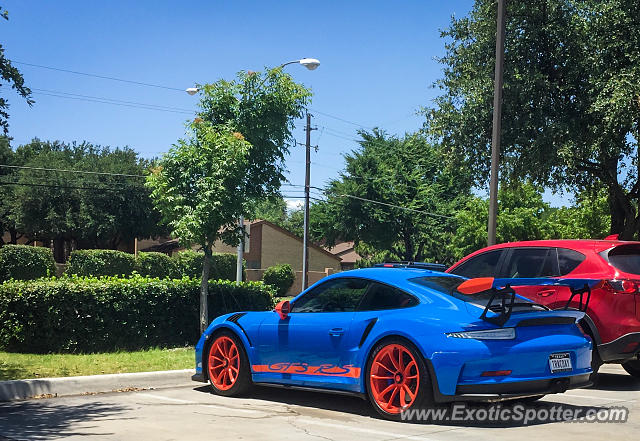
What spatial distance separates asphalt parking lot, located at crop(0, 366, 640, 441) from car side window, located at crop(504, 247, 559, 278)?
1.66 meters

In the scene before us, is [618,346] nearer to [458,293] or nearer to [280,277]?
[458,293]

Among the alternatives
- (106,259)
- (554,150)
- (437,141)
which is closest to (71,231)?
(106,259)

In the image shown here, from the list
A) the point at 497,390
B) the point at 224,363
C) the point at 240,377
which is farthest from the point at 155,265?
the point at 497,390

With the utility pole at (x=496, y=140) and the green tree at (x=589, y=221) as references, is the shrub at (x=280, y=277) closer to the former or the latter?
the green tree at (x=589, y=221)

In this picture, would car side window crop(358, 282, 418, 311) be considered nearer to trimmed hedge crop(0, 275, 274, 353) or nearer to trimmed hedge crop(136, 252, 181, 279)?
trimmed hedge crop(0, 275, 274, 353)

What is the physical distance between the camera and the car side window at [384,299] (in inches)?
296

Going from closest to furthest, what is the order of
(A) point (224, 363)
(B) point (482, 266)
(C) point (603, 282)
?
(A) point (224, 363), (C) point (603, 282), (B) point (482, 266)

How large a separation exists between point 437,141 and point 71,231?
45916 mm

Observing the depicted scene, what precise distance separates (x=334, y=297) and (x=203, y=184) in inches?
283

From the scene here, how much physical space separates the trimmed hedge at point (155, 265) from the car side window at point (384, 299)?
46.1 metres

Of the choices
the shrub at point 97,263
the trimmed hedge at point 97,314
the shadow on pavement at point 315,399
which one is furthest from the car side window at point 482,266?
the shrub at point 97,263

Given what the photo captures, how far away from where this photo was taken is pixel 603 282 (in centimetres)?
917

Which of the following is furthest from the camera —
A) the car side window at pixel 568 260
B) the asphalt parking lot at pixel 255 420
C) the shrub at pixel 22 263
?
the shrub at pixel 22 263

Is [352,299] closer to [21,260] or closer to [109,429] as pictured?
[109,429]
